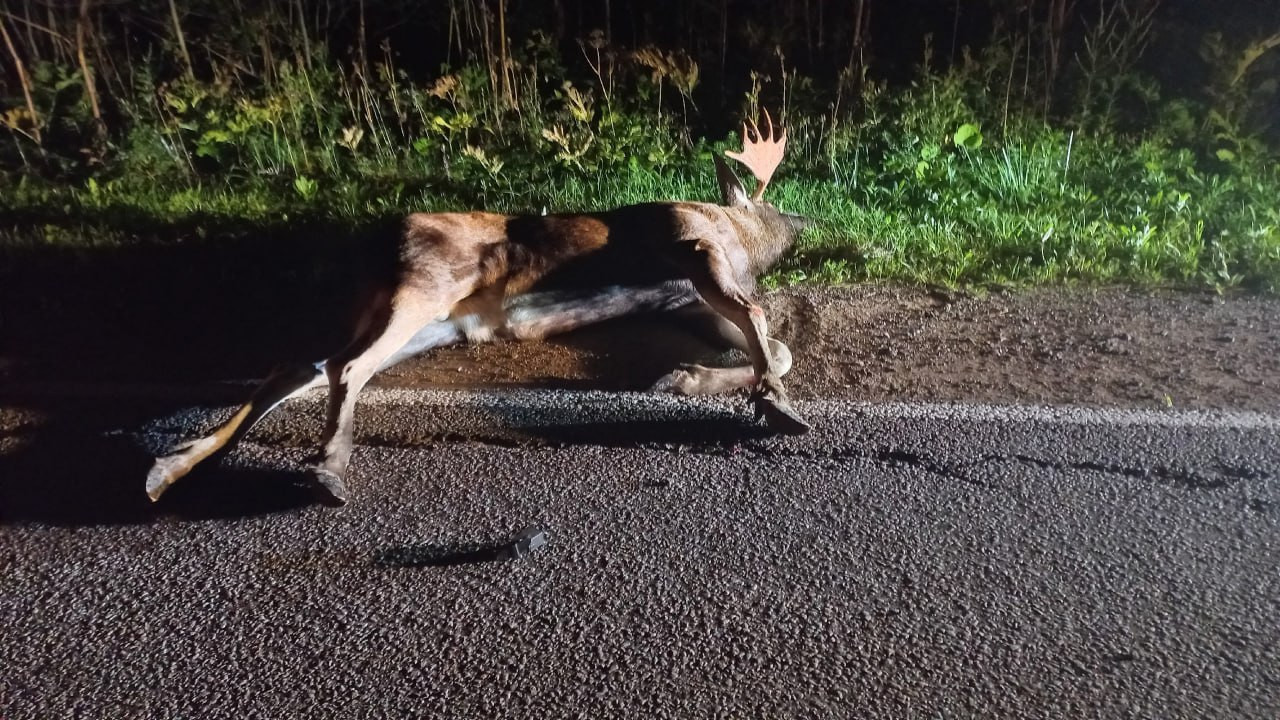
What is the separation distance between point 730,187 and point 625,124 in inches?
55.1

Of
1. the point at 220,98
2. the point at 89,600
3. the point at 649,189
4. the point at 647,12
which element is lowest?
the point at 89,600

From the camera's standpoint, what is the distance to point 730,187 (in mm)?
4988

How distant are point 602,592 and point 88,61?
5.74m

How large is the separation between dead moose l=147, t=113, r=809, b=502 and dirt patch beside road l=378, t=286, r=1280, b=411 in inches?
5.7

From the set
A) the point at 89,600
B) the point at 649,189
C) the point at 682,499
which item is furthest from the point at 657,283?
the point at 89,600

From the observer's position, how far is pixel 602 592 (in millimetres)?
2650

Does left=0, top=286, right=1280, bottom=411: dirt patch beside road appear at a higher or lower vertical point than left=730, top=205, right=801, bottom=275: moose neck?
lower

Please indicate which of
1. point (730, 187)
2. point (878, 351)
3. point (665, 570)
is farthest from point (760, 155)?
point (665, 570)

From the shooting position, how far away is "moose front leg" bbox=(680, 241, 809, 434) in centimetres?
345

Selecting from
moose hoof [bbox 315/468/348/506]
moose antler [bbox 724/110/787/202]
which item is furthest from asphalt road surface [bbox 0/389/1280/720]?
moose antler [bbox 724/110/787/202]

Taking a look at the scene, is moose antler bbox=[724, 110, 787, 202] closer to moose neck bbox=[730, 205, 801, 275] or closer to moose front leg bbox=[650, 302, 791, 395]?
moose neck bbox=[730, 205, 801, 275]

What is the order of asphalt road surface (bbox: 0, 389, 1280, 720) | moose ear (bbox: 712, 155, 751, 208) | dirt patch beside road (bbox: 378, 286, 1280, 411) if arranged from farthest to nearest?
moose ear (bbox: 712, 155, 751, 208), dirt patch beside road (bbox: 378, 286, 1280, 411), asphalt road surface (bbox: 0, 389, 1280, 720)

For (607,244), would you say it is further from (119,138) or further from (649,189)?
(119,138)

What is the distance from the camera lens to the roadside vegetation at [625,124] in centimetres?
533
